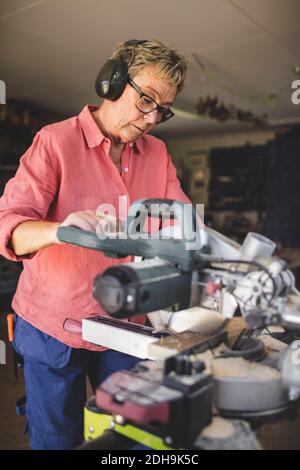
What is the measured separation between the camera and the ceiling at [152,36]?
2.83 metres

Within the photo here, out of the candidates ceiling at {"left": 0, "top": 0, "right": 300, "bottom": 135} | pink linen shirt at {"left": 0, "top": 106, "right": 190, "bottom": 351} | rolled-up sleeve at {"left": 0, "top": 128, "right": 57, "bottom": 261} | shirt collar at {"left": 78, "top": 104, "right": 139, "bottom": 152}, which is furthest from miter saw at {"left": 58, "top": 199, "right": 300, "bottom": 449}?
ceiling at {"left": 0, "top": 0, "right": 300, "bottom": 135}

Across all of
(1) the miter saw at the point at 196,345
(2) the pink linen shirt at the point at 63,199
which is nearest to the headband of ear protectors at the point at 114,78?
(2) the pink linen shirt at the point at 63,199

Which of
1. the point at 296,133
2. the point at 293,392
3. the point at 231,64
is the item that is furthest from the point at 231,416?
the point at 296,133

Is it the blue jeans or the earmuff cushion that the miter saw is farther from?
the earmuff cushion

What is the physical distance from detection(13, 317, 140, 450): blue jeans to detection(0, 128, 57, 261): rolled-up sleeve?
337mm

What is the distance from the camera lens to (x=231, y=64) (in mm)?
4062

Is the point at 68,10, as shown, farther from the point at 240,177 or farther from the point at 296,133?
the point at 240,177

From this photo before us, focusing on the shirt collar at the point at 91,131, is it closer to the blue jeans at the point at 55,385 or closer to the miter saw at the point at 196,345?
the miter saw at the point at 196,345

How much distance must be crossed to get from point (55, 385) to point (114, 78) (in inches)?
37.5

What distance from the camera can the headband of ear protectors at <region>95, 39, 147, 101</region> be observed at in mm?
1286

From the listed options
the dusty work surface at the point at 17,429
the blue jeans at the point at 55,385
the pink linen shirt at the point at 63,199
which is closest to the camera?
the pink linen shirt at the point at 63,199

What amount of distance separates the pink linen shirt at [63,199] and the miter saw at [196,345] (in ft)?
1.00

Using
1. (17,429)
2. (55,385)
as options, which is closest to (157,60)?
(55,385)
